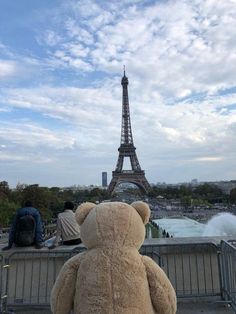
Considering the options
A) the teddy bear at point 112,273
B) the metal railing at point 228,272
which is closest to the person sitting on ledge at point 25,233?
the metal railing at point 228,272

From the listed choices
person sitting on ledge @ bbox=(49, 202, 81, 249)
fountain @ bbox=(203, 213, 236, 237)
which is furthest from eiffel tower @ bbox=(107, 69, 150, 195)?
person sitting on ledge @ bbox=(49, 202, 81, 249)

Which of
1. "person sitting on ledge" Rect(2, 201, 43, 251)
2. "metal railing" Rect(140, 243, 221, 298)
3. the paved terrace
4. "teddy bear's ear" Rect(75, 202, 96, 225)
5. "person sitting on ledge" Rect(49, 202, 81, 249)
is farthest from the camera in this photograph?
"person sitting on ledge" Rect(49, 202, 81, 249)

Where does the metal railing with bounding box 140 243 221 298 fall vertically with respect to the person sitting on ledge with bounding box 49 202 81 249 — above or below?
below

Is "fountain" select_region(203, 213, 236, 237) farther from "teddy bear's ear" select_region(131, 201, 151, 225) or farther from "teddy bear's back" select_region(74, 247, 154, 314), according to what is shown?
"teddy bear's back" select_region(74, 247, 154, 314)

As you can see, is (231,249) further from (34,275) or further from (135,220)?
(34,275)

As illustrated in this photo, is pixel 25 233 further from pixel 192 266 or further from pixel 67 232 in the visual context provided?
pixel 192 266

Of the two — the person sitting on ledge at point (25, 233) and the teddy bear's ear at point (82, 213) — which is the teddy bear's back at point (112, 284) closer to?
the teddy bear's ear at point (82, 213)
